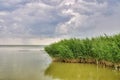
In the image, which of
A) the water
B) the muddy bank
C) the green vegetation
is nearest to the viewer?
the water

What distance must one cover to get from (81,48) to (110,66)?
10539mm

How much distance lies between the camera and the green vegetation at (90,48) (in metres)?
42.7

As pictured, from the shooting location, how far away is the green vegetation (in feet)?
140

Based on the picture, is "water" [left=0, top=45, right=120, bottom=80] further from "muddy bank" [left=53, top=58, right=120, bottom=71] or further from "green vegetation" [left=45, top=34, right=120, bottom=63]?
"green vegetation" [left=45, top=34, right=120, bottom=63]

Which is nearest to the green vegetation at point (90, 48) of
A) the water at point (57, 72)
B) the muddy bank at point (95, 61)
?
the muddy bank at point (95, 61)

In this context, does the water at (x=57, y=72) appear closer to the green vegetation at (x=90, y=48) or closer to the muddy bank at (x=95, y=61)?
the muddy bank at (x=95, y=61)

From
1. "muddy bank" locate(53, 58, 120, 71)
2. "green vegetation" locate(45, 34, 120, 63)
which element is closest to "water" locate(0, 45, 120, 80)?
"muddy bank" locate(53, 58, 120, 71)

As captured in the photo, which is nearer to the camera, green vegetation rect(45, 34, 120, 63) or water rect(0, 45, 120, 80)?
water rect(0, 45, 120, 80)

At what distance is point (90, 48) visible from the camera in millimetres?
52062

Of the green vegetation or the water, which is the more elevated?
the green vegetation

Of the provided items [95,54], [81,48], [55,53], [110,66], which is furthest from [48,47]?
[110,66]

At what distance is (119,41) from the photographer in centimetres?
4238

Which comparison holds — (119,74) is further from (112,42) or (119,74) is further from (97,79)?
(112,42)

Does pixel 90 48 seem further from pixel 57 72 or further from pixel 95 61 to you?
pixel 57 72
